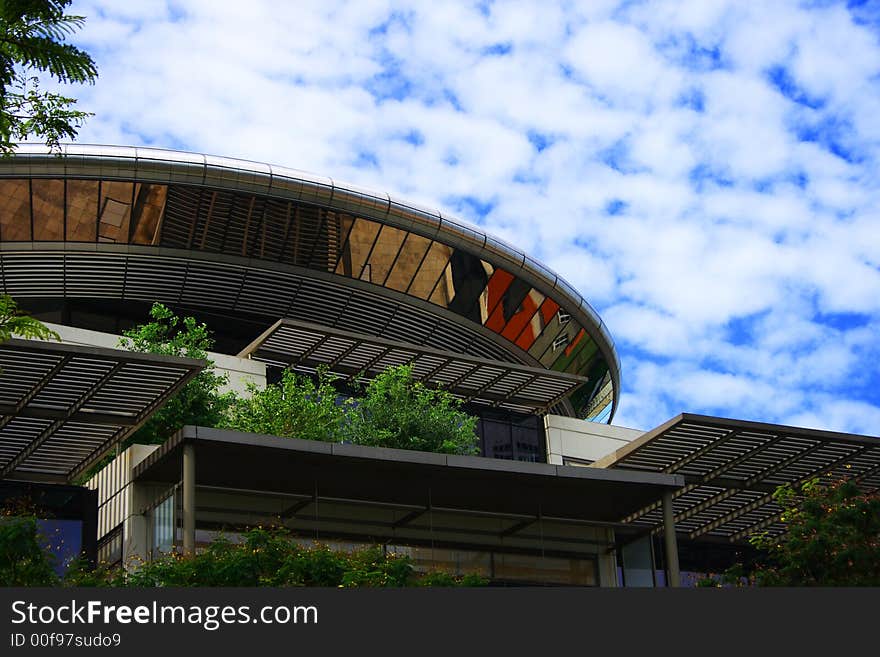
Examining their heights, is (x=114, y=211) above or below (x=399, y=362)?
above

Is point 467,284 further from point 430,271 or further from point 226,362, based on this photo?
point 226,362

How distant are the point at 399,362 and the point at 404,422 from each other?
27.2ft

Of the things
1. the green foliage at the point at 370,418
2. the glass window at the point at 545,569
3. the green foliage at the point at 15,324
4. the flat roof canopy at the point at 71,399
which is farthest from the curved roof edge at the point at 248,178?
the green foliage at the point at 15,324

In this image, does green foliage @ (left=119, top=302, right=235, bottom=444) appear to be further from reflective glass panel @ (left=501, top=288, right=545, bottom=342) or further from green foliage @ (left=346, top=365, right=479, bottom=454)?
reflective glass panel @ (left=501, top=288, right=545, bottom=342)

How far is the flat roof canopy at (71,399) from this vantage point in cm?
2397

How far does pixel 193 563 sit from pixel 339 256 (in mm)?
25197

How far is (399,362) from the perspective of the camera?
133 feet

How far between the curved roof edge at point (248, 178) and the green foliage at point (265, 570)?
20108mm

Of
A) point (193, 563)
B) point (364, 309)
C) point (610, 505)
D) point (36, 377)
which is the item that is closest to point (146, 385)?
point (36, 377)

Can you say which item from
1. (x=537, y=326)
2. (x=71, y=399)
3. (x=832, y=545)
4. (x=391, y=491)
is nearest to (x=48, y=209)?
(x=71, y=399)

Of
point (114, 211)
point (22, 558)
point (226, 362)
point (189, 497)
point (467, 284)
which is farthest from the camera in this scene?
point (467, 284)

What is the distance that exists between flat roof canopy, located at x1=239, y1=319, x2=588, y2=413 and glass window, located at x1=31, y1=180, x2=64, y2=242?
733 centimetres

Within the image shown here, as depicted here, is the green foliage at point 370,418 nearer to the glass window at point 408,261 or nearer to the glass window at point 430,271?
the glass window at point 408,261

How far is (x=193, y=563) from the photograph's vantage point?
1970cm
